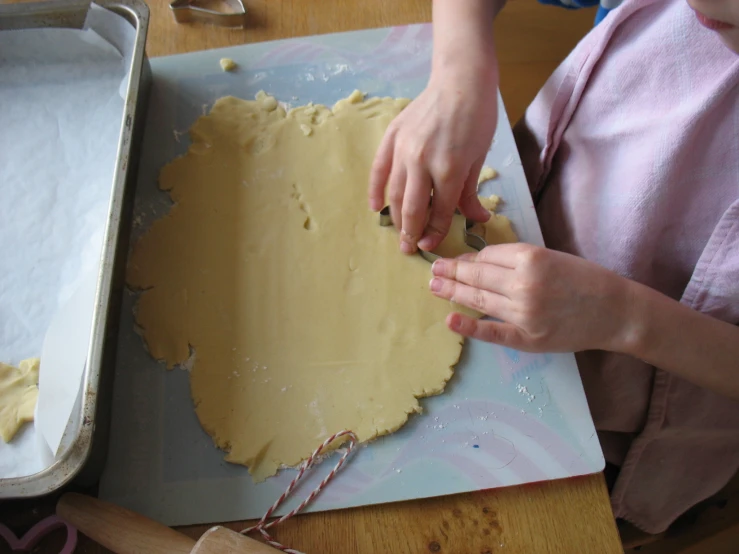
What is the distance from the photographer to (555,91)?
76cm

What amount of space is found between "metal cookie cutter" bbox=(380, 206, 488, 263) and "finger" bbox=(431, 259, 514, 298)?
0.03 m

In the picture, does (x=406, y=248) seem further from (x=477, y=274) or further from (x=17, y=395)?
(x=17, y=395)

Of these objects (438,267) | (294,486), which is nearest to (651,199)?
(438,267)

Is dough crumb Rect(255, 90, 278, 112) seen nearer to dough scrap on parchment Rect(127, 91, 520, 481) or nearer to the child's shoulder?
dough scrap on parchment Rect(127, 91, 520, 481)

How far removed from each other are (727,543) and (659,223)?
59 cm

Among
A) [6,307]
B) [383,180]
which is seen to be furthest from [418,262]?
[6,307]

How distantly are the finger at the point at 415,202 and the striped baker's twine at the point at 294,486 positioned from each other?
247 mm

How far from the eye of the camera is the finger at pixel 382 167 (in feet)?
2.20

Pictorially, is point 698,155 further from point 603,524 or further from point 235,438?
point 235,438

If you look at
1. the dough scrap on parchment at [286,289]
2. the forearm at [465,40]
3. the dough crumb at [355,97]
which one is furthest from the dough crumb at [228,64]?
the forearm at [465,40]

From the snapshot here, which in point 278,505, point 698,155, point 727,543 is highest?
point 698,155

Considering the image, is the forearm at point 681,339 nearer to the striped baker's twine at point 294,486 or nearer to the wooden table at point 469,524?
the wooden table at point 469,524

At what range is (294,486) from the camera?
1.89 ft

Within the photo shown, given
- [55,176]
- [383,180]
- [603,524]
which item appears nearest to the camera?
[603,524]
